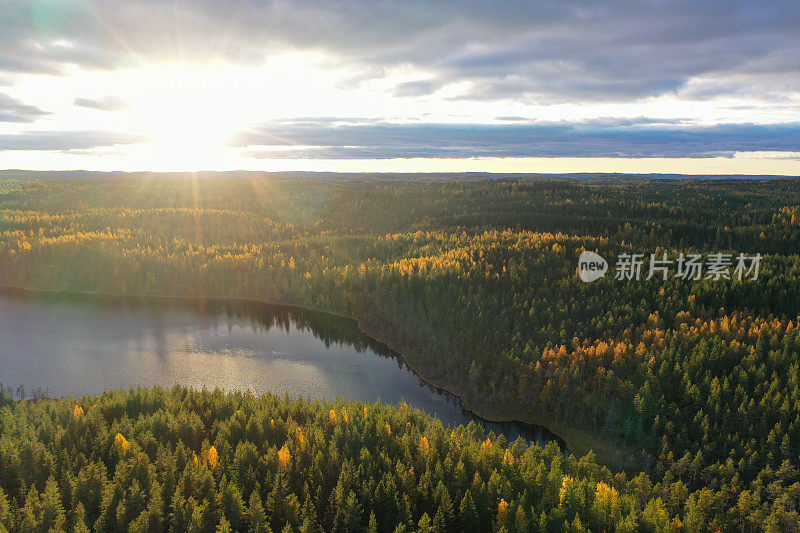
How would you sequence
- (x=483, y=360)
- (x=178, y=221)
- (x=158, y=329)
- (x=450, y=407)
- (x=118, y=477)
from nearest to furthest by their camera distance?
(x=118, y=477)
(x=450, y=407)
(x=483, y=360)
(x=158, y=329)
(x=178, y=221)

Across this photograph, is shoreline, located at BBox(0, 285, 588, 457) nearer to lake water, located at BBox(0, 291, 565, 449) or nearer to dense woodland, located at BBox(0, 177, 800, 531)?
dense woodland, located at BBox(0, 177, 800, 531)

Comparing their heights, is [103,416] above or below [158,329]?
above

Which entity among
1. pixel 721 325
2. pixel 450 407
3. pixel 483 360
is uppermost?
pixel 721 325

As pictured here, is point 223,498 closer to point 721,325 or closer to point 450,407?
point 450,407

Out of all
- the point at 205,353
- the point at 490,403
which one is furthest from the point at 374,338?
the point at 490,403

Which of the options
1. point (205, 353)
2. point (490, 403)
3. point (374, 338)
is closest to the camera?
point (490, 403)

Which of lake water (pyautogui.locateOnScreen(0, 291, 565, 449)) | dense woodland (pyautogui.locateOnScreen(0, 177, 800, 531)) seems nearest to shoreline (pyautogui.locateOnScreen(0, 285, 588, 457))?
dense woodland (pyautogui.locateOnScreen(0, 177, 800, 531))

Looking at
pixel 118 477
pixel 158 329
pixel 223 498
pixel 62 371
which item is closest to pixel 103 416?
pixel 118 477

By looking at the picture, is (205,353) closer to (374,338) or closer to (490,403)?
(374,338)
